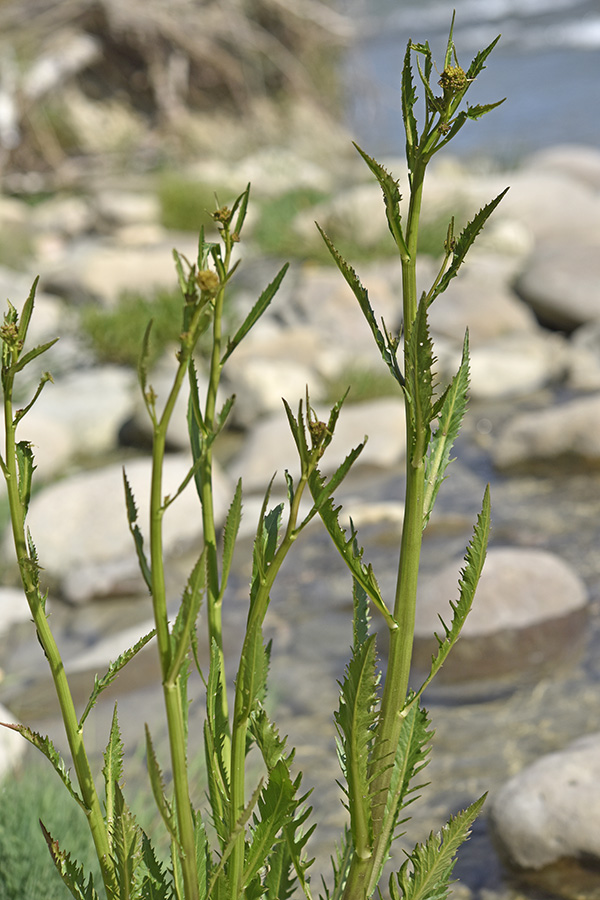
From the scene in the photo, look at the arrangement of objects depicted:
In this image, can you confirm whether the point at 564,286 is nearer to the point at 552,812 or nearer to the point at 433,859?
the point at 552,812

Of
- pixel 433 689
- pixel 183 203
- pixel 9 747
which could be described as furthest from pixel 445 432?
pixel 183 203

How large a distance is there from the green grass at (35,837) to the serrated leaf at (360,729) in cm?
84

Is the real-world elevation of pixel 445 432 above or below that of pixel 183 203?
below

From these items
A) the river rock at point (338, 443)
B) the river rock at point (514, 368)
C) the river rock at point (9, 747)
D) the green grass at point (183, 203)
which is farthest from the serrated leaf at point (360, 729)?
the green grass at point (183, 203)

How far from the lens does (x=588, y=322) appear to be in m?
6.12

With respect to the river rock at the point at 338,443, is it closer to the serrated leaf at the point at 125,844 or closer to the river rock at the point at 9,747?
the river rock at the point at 9,747

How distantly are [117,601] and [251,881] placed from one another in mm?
2845

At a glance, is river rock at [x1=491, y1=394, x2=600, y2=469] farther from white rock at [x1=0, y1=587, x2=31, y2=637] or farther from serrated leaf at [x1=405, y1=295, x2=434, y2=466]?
serrated leaf at [x1=405, y1=295, x2=434, y2=466]

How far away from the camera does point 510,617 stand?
308 centimetres

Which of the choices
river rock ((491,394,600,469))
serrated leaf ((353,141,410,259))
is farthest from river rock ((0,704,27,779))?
river rock ((491,394,600,469))

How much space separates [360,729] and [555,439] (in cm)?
385

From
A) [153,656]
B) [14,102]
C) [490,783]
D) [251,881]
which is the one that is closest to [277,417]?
[153,656]

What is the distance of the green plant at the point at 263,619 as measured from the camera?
759mm

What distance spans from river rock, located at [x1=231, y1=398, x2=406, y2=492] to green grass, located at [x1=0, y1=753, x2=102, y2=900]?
2727 mm
